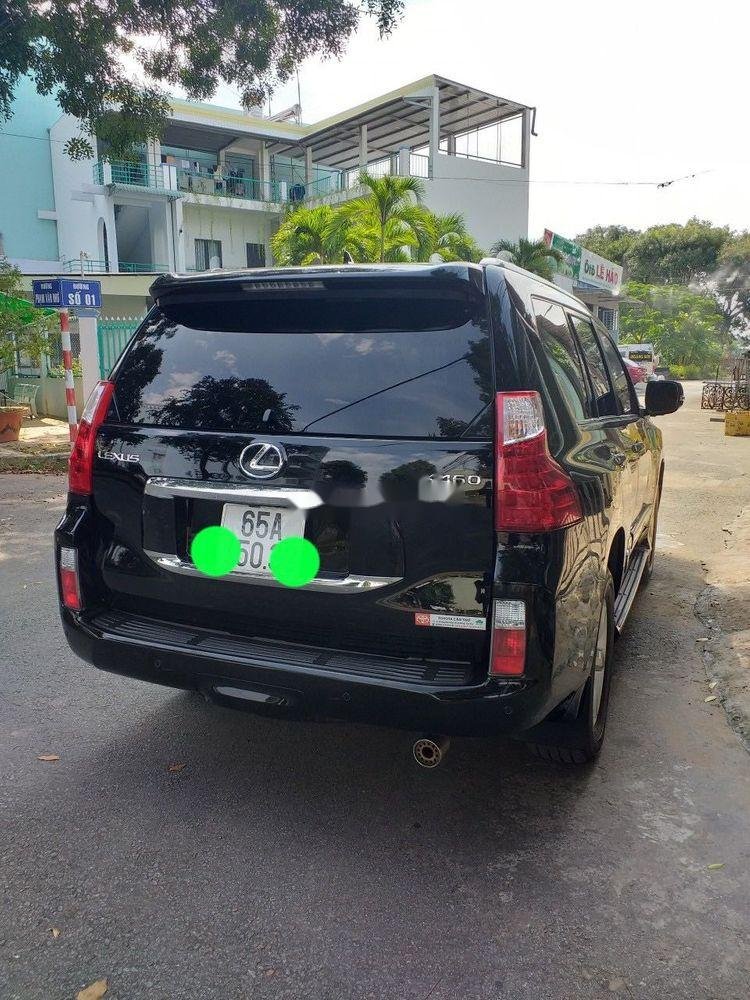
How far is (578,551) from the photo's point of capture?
2646mm

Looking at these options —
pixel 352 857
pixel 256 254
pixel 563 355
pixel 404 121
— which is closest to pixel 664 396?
pixel 563 355

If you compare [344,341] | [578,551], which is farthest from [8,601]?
[578,551]

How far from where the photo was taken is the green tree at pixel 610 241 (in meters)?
60.4

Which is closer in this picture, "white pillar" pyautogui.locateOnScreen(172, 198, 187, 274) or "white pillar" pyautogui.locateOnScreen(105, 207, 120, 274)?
"white pillar" pyautogui.locateOnScreen(105, 207, 120, 274)

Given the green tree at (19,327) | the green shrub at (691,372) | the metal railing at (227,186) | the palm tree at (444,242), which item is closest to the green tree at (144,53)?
the green tree at (19,327)

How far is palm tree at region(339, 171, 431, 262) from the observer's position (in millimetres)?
19438

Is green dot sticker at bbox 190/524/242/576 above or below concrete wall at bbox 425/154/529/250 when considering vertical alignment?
below

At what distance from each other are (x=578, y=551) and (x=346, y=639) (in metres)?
0.80

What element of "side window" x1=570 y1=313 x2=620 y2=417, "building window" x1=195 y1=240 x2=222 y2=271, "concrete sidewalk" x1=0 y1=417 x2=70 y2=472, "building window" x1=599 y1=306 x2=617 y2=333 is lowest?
"concrete sidewalk" x1=0 y1=417 x2=70 y2=472

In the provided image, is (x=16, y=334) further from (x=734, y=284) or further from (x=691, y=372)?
(x=734, y=284)

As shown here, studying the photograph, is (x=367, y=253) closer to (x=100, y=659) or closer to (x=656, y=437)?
(x=656, y=437)

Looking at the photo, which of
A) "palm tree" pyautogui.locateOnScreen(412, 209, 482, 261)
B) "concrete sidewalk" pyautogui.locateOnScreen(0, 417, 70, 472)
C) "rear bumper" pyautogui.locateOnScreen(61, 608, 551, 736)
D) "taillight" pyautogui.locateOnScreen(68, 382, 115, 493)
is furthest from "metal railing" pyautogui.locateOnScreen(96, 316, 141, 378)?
"rear bumper" pyautogui.locateOnScreen(61, 608, 551, 736)

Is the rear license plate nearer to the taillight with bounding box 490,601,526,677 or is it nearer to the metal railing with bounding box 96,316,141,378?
the taillight with bounding box 490,601,526,677

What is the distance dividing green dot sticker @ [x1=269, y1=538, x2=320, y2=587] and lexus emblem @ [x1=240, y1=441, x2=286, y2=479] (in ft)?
0.73
